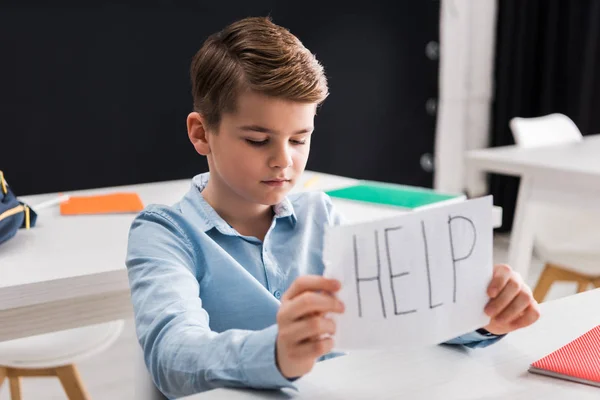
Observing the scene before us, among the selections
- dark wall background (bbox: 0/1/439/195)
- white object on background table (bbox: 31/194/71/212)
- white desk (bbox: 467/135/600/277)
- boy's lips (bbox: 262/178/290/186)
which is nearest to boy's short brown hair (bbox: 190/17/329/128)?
→ boy's lips (bbox: 262/178/290/186)

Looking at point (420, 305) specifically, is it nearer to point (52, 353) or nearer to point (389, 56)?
point (52, 353)

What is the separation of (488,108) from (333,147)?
98 cm

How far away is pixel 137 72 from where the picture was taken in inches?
131

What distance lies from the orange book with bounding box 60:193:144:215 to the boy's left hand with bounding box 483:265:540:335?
1102 mm

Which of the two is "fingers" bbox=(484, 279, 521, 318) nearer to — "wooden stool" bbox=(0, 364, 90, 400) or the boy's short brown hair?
the boy's short brown hair

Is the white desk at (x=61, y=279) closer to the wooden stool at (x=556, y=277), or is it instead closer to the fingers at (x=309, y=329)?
the fingers at (x=309, y=329)

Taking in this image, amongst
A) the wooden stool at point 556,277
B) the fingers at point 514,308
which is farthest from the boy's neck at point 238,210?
the wooden stool at point 556,277

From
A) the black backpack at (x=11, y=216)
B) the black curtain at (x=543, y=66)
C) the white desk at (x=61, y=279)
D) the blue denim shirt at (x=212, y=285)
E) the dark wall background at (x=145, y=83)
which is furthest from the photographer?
the black curtain at (x=543, y=66)

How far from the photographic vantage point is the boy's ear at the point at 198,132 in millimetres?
1093

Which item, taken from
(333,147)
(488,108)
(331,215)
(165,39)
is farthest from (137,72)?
(331,215)

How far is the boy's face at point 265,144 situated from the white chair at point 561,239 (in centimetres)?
162

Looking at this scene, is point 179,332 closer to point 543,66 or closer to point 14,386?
point 14,386

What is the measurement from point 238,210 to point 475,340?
39 centimetres

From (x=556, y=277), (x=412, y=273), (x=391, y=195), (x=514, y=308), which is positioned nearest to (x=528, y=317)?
(x=514, y=308)
